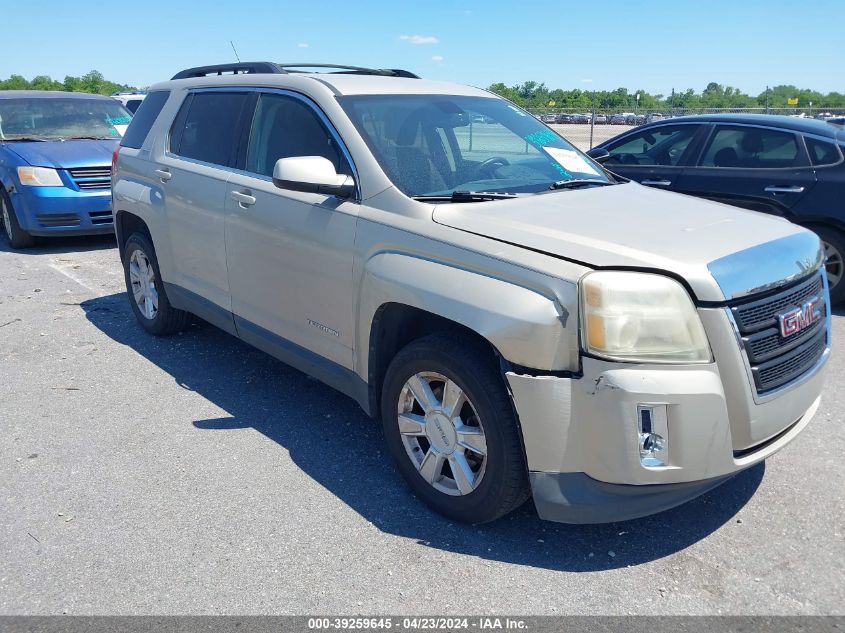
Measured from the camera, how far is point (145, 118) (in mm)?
5637

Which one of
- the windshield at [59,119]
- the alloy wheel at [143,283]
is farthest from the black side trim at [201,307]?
the windshield at [59,119]

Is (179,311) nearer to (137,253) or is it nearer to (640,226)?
(137,253)

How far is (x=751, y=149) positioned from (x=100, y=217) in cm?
737

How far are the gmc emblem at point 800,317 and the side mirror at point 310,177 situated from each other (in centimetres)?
200

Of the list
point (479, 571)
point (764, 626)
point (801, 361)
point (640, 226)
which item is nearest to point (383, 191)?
point (640, 226)

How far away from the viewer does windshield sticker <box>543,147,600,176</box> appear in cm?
416

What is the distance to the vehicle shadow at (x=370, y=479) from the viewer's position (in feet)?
10.2

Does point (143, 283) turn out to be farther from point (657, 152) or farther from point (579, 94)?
point (579, 94)

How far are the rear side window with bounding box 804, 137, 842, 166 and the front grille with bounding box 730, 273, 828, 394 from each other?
3.94m

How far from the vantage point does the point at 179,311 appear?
5680 millimetres

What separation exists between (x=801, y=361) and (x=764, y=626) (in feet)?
3.47

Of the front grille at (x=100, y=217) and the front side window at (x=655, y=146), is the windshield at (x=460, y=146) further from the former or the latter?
the front grille at (x=100, y=217)

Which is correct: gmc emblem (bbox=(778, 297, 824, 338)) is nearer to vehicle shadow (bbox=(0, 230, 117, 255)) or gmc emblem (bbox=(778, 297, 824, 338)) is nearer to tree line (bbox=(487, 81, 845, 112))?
vehicle shadow (bbox=(0, 230, 117, 255))

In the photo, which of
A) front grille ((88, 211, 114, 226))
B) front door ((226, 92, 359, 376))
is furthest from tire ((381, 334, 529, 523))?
front grille ((88, 211, 114, 226))
